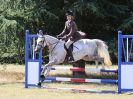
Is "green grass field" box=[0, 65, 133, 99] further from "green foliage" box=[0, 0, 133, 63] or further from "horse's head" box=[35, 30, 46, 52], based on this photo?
"green foliage" box=[0, 0, 133, 63]

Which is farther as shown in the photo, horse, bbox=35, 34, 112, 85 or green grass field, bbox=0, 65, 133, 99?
horse, bbox=35, 34, 112, 85

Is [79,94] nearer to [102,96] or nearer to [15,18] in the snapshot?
[102,96]

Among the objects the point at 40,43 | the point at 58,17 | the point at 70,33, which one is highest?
the point at 58,17

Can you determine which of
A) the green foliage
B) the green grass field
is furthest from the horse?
the green foliage

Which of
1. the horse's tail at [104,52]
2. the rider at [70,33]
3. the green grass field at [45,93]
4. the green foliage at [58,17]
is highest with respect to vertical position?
the green foliage at [58,17]

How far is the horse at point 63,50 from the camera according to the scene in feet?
50.2

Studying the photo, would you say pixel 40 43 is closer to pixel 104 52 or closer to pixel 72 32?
pixel 72 32

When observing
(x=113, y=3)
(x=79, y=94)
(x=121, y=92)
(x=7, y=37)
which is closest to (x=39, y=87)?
(x=79, y=94)

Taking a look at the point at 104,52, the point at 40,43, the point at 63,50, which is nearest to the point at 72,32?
the point at 63,50

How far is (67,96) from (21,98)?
1424 millimetres

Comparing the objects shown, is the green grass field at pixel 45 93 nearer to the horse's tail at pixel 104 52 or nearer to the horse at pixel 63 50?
the horse at pixel 63 50

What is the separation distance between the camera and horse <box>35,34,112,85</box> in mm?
15312

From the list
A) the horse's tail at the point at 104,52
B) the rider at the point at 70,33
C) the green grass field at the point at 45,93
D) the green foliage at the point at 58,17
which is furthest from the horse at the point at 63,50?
the green foliage at the point at 58,17

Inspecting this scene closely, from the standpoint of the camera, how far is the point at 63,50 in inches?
612
